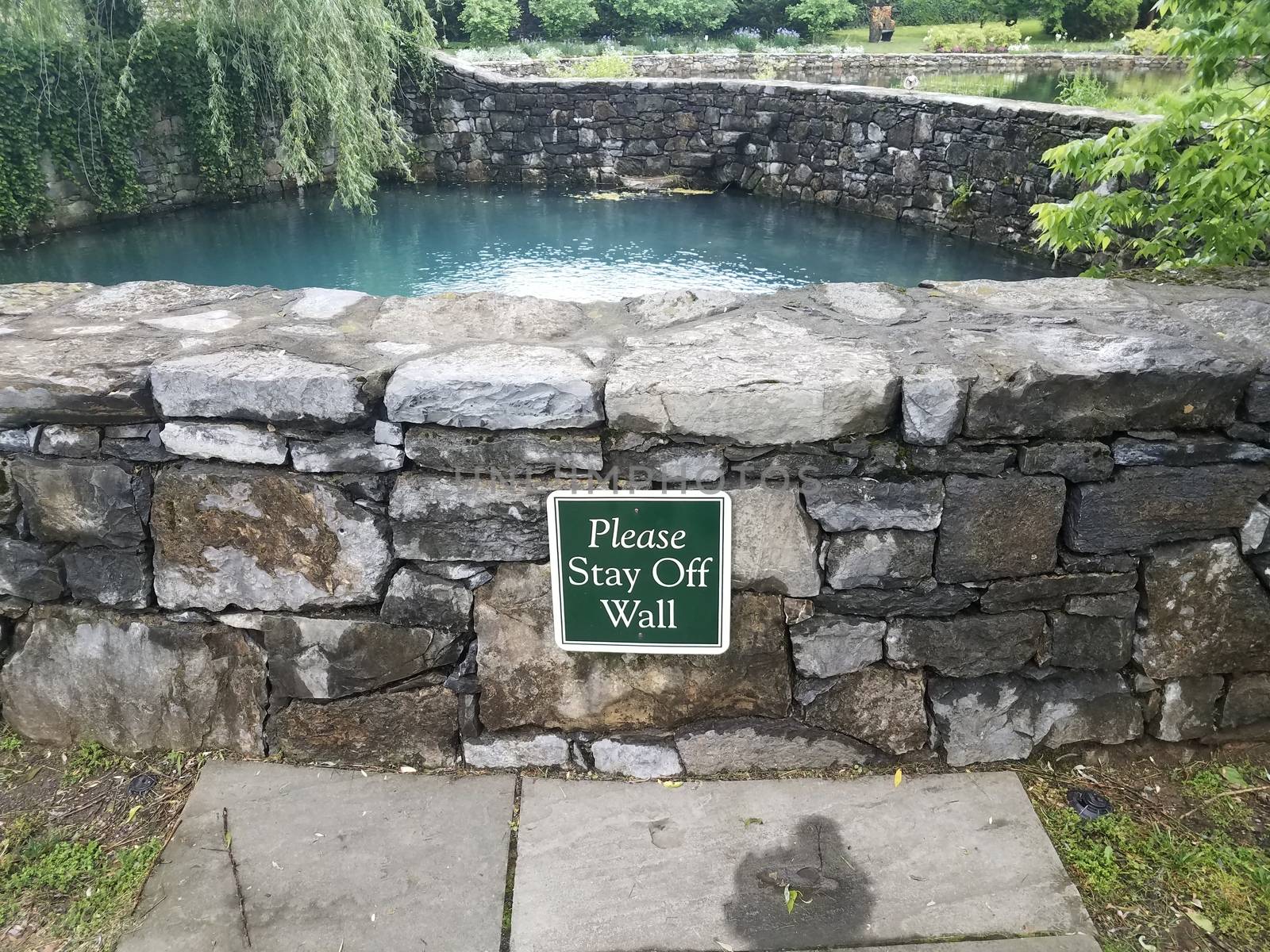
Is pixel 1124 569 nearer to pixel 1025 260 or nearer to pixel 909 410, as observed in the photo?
pixel 909 410

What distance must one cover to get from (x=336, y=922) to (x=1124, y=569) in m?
1.85

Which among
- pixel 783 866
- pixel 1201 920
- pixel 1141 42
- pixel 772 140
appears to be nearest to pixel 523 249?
pixel 772 140

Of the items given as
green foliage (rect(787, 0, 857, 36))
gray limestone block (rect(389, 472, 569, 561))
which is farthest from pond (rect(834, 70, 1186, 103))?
gray limestone block (rect(389, 472, 569, 561))

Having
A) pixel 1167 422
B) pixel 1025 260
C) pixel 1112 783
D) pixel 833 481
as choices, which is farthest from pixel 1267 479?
pixel 1025 260

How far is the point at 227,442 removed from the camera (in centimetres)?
197

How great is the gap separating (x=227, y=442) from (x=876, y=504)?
140 cm

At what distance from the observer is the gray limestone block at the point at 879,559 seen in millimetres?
1987

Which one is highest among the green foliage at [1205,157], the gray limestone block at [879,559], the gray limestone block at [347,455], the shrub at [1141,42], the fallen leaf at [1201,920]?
the shrub at [1141,42]

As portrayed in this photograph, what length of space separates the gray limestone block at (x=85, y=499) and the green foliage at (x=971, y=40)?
22.1 metres

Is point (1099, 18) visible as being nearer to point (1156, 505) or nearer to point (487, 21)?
point (487, 21)

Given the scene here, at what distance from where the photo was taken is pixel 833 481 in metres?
1.93

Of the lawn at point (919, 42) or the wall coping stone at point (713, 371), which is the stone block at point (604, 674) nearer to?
the wall coping stone at point (713, 371)

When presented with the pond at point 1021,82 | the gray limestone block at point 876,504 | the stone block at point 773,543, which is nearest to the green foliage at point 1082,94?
the pond at point 1021,82

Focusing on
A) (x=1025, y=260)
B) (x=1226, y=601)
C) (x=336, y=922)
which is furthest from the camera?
(x=1025, y=260)
